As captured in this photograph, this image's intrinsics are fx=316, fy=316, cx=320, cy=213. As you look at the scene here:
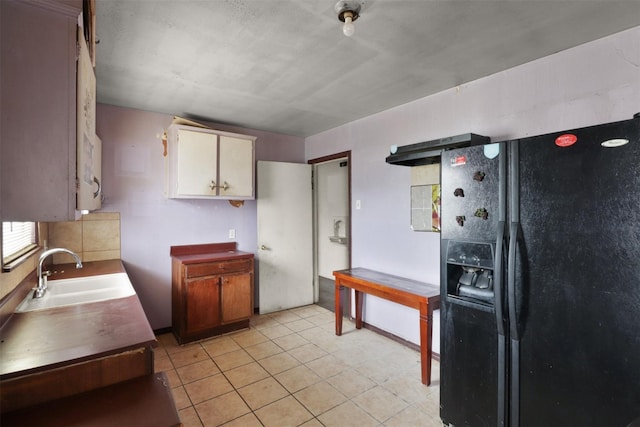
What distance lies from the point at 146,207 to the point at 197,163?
2.40 feet

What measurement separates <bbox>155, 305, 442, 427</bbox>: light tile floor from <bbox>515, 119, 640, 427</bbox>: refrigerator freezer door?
2.73 feet

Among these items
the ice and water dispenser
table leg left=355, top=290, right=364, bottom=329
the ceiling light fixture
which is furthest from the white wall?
the ceiling light fixture

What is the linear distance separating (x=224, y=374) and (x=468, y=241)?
2138 mm

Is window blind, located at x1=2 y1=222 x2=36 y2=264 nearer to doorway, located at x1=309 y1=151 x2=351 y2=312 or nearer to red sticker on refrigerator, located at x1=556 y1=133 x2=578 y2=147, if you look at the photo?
red sticker on refrigerator, located at x1=556 y1=133 x2=578 y2=147

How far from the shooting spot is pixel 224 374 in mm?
2578

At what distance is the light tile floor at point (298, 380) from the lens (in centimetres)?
207

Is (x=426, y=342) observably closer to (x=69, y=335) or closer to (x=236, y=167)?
(x=69, y=335)

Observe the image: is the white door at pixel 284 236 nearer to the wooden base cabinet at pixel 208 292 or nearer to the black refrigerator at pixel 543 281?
the wooden base cabinet at pixel 208 292

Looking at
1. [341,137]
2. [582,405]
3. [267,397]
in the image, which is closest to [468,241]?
[582,405]

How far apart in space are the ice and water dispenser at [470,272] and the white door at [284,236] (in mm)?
2520

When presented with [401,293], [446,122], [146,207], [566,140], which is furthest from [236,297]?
[566,140]

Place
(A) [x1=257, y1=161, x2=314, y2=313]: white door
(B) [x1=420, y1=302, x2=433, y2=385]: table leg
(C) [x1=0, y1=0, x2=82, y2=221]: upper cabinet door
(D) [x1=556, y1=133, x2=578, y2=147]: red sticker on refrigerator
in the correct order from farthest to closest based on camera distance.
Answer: (A) [x1=257, y1=161, x2=314, y2=313]: white door → (B) [x1=420, y1=302, x2=433, y2=385]: table leg → (D) [x1=556, y1=133, x2=578, y2=147]: red sticker on refrigerator → (C) [x1=0, y1=0, x2=82, y2=221]: upper cabinet door

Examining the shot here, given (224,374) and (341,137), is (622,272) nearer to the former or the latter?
(224,374)

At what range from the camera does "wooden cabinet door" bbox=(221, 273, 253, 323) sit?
3.32 m
